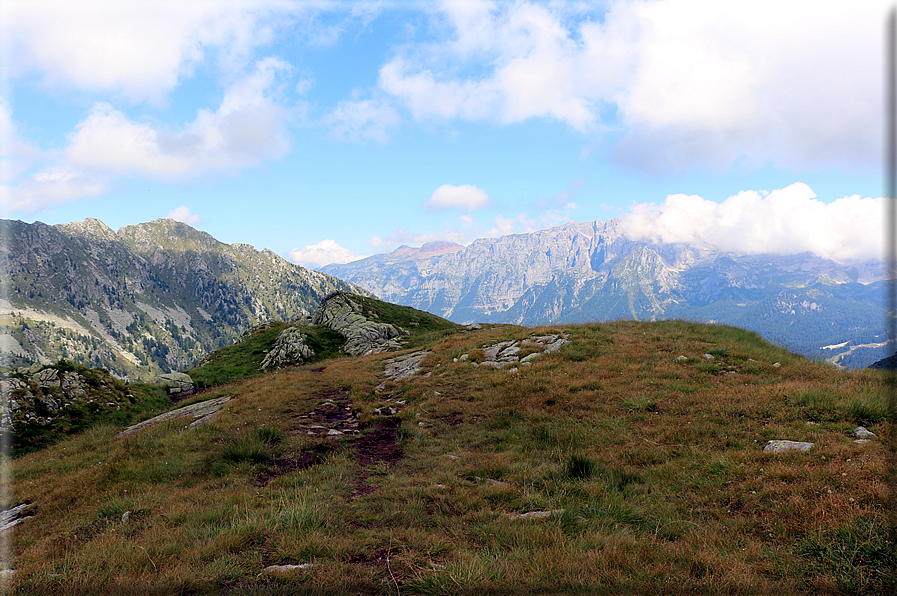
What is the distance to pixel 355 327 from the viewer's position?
44938 mm

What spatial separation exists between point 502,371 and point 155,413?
20.0m

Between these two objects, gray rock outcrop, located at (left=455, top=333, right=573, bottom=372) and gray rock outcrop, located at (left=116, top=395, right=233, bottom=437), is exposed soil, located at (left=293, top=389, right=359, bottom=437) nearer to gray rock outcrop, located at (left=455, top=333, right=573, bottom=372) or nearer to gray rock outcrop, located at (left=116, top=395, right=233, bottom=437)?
gray rock outcrop, located at (left=116, top=395, right=233, bottom=437)

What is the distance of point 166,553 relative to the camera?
5.92 m

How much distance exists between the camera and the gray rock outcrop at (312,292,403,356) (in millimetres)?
39444

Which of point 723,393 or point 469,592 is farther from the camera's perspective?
point 723,393

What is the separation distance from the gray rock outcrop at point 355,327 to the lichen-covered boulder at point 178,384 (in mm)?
13715

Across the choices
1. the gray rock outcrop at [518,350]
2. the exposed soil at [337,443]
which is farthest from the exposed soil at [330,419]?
the gray rock outcrop at [518,350]

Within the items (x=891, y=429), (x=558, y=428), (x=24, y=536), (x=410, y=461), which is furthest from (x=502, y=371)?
(x=24, y=536)

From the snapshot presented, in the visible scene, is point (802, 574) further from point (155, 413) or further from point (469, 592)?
point (155, 413)

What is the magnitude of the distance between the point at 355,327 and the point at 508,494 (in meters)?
38.7

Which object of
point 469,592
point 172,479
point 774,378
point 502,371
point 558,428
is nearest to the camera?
point 469,592

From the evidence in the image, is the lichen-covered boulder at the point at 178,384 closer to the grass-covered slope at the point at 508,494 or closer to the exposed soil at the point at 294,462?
the grass-covered slope at the point at 508,494

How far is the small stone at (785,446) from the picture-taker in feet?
27.4

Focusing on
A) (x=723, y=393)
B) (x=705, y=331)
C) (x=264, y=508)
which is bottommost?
(x=264, y=508)
